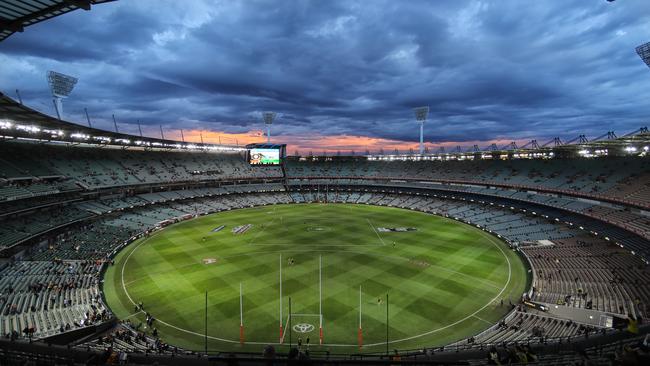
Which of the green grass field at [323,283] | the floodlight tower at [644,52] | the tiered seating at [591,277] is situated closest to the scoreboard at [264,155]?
the green grass field at [323,283]

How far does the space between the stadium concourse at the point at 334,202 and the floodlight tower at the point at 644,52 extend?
18.2 metres

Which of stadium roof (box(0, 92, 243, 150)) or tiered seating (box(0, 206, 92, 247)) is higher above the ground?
stadium roof (box(0, 92, 243, 150))

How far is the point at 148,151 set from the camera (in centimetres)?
9012

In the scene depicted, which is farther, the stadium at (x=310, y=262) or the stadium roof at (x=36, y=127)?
the stadium roof at (x=36, y=127)

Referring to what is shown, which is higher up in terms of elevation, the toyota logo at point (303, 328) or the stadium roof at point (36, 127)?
the stadium roof at point (36, 127)

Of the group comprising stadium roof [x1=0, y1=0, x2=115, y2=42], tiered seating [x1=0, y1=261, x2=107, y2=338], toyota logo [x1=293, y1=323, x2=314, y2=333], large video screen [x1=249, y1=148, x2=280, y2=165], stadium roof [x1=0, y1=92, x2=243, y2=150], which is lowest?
toyota logo [x1=293, y1=323, x2=314, y2=333]

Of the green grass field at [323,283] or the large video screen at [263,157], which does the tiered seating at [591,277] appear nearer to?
the green grass field at [323,283]

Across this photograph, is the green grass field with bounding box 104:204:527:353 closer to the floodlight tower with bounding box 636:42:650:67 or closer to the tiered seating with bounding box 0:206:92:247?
the tiered seating with bounding box 0:206:92:247

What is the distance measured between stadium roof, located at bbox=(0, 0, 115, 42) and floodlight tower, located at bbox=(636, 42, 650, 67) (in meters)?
51.9

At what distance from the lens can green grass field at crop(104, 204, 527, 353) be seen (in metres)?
26.7

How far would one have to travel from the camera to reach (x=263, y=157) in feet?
303

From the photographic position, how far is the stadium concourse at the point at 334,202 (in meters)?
24.6

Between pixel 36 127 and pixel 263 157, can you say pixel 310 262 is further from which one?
pixel 263 157

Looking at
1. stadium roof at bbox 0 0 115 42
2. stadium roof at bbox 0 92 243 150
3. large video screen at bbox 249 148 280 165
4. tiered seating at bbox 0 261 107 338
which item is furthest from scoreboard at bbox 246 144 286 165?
stadium roof at bbox 0 0 115 42
